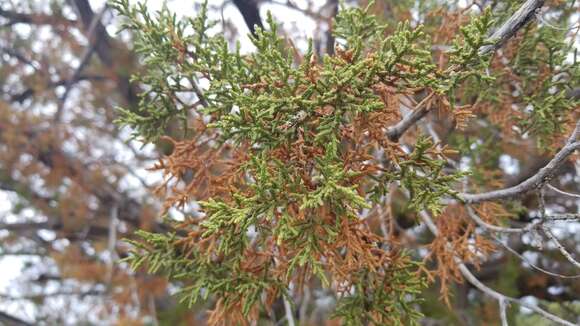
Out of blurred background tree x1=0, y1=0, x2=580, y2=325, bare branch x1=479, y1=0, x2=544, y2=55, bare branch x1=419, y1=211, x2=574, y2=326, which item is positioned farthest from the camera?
blurred background tree x1=0, y1=0, x2=580, y2=325

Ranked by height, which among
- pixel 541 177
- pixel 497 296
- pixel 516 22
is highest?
pixel 516 22

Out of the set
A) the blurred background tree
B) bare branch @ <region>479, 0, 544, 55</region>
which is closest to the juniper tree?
bare branch @ <region>479, 0, 544, 55</region>

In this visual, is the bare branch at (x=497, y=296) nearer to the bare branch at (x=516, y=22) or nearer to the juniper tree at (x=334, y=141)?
the juniper tree at (x=334, y=141)

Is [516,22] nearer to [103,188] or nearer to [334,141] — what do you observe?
[334,141]

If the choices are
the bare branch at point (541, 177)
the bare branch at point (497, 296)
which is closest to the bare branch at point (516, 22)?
the bare branch at point (541, 177)

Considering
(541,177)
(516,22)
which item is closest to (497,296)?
(541,177)

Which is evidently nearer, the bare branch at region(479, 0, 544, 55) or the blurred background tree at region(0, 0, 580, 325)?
the bare branch at region(479, 0, 544, 55)

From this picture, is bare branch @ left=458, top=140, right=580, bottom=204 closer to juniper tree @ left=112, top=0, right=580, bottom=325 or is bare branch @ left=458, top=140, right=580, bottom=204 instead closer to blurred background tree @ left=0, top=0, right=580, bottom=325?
juniper tree @ left=112, top=0, right=580, bottom=325

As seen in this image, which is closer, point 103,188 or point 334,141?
point 334,141
